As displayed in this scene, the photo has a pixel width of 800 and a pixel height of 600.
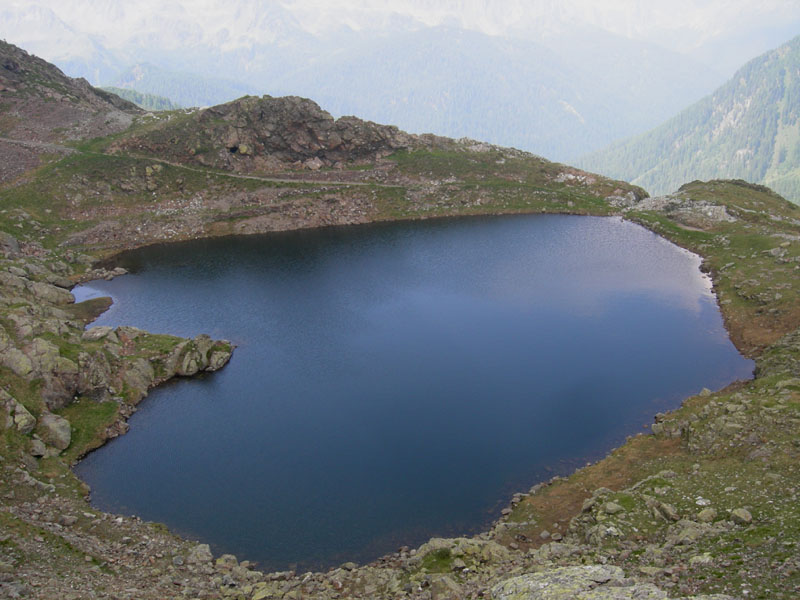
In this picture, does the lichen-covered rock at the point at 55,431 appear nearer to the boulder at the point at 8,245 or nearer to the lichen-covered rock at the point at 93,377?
the lichen-covered rock at the point at 93,377

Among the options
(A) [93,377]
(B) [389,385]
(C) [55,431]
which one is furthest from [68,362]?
(B) [389,385]

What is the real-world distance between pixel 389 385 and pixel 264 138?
117 metres

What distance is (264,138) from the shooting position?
157 meters

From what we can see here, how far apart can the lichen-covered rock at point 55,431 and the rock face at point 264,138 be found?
10975 cm

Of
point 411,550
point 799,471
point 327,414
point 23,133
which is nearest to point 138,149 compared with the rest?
point 23,133

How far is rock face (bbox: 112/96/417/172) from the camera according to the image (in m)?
150

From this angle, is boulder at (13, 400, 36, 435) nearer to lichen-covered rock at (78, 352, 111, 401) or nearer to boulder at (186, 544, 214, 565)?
lichen-covered rock at (78, 352, 111, 401)

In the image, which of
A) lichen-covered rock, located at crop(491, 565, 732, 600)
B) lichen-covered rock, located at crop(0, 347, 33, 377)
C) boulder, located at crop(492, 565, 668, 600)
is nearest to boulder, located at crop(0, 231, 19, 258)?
lichen-covered rock, located at crop(0, 347, 33, 377)

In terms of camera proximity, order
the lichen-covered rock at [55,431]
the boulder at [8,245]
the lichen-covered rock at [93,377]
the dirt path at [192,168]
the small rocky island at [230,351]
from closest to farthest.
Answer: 1. the small rocky island at [230,351]
2. the lichen-covered rock at [55,431]
3. the lichen-covered rock at [93,377]
4. the boulder at [8,245]
5. the dirt path at [192,168]

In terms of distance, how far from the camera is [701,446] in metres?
45.3

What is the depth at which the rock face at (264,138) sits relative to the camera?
150250 mm

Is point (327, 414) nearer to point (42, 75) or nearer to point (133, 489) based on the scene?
point (133, 489)

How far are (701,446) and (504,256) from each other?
231ft

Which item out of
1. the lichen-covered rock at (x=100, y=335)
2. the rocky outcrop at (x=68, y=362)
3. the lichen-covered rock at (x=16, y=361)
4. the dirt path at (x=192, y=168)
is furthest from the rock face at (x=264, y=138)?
the lichen-covered rock at (x=16, y=361)
